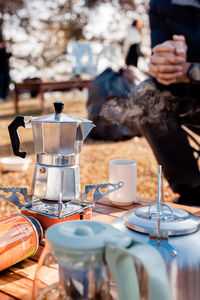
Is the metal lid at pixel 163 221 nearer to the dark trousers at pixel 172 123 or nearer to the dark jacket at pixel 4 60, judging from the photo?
the dark trousers at pixel 172 123

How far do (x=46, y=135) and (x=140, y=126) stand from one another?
40.0 inches

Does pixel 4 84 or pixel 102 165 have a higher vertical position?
pixel 4 84

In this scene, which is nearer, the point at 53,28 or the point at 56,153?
the point at 56,153

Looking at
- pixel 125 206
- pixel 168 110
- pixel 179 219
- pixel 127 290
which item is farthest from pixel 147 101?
pixel 127 290

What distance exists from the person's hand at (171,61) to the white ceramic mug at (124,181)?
2.19 ft

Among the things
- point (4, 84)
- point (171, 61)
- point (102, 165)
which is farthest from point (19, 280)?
point (4, 84)

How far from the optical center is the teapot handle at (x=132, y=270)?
16.5 inches

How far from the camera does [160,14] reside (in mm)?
1865

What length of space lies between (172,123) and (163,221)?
3.97 feet

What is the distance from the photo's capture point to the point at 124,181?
1105 millimetres

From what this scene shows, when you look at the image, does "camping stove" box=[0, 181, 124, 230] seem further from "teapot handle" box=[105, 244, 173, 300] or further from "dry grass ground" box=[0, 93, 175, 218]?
"dry grass ground" box=[0, 93, 175, 218]

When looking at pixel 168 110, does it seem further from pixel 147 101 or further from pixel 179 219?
pixel 179 219

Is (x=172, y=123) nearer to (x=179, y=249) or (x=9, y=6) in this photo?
(x=179, y=249)

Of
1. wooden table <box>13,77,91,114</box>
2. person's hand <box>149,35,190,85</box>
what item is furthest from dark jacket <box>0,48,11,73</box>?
person's hand <box>149,35,190,85</box>
